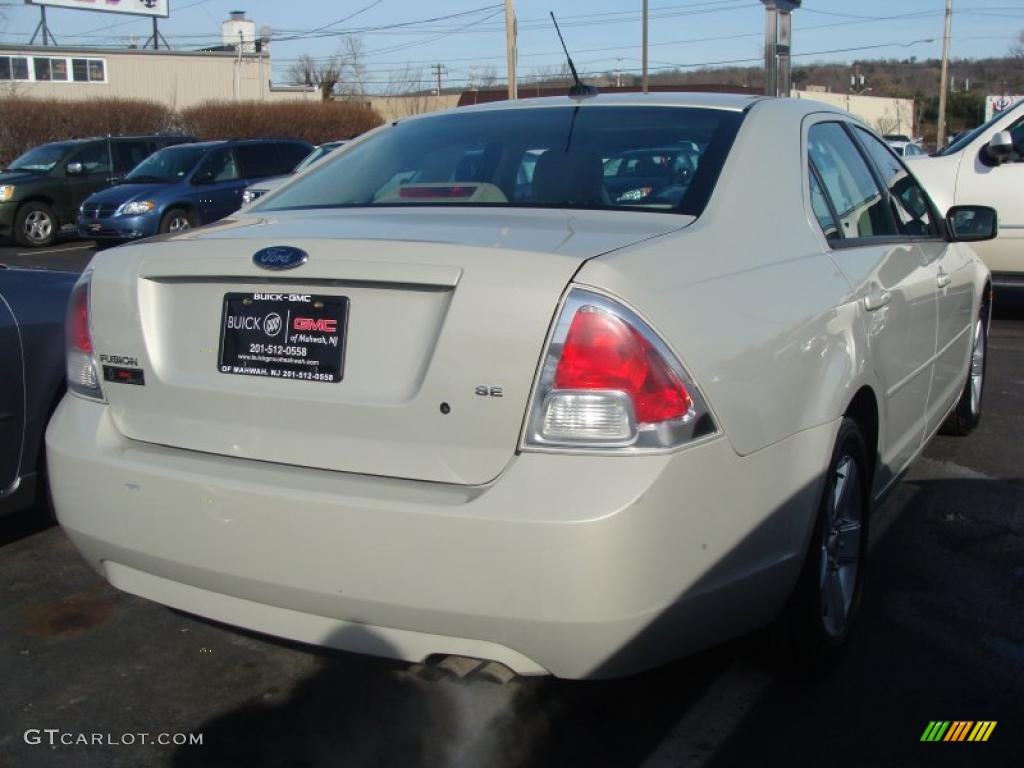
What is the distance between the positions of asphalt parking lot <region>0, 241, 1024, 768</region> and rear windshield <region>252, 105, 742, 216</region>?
135cm

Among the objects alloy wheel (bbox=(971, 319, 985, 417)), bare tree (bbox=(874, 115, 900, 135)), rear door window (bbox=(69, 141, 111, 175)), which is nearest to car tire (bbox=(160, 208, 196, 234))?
rear door window (bbox=(69, 141, 111, 175))

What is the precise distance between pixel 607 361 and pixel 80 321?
155 centimetres

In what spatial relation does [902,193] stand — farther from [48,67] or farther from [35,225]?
[48,67]

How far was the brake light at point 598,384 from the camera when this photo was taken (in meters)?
2.38

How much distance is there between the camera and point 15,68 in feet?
158

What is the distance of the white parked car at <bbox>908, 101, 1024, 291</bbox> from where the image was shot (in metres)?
9.23

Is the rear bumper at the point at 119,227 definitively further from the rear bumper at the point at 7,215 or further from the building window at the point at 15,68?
the building window at the point at 15,68

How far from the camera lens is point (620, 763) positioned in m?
2.83

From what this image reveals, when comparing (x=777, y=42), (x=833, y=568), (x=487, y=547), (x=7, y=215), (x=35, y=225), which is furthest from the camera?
(x=35, y=225)

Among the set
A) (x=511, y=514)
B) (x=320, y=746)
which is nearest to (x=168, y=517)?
(x=320, y=746)

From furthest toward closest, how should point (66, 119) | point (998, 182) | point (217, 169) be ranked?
point (66, 119) < point (217, 169) < point (998, 182)

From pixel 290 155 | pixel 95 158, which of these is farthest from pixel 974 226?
pixel 95 158

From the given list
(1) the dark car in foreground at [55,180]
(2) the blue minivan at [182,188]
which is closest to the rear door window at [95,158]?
(1) the dark car in foreground at [55,180]

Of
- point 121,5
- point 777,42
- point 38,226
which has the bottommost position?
point 38,226
